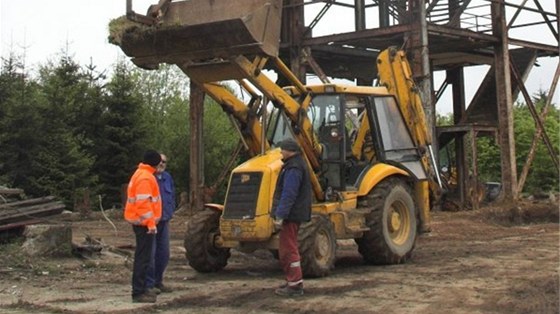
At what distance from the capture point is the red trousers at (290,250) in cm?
856

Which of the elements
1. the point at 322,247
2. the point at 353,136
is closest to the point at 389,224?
the point at 353,136

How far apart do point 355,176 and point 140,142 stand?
19031mm

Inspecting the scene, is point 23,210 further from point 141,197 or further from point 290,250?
point 290,250

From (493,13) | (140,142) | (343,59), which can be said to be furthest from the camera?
(140,142)

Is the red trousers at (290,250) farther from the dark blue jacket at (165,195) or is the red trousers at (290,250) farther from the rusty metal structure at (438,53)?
the rusty metal structure at (438,53)

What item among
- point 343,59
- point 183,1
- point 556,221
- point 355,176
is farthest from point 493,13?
point 183,1

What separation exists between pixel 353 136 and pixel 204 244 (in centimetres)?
298

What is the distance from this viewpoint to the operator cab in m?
10.7

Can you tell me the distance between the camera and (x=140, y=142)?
1139 inches

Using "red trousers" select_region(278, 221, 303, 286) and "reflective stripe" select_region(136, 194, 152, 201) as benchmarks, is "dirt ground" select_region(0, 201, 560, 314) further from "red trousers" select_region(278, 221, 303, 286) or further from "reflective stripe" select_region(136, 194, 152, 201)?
"reflective stripe" select_region(136, 194, 152, 201)

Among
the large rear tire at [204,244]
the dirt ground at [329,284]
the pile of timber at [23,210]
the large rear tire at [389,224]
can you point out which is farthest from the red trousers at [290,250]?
the pile of timber at [23,210]

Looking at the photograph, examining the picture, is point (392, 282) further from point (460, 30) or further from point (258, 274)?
point (460, 30)

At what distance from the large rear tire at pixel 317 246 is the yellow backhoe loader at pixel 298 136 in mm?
14

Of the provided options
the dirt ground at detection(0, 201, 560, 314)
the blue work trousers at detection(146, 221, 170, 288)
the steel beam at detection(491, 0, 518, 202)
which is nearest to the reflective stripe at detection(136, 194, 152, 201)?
the blue work trousers at detection(146, 221, 170, 288)
